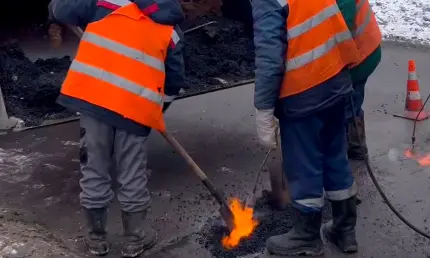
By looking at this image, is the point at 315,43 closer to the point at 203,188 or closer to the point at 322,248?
the point at 322,248

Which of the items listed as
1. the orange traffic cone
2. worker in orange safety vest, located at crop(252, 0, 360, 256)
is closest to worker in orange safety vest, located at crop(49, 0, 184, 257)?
worker in orange safety vest, located at crop(252, 0, 360, 256)

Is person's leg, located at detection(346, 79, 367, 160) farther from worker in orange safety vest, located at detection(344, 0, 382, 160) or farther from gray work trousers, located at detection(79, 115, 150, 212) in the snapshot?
gray work trousers, located at detection(79, 115, 150, 212)

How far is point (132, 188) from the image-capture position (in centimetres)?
394

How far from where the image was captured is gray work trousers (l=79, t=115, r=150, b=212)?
12.9 feet

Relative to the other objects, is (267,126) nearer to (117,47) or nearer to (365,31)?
(117,47)

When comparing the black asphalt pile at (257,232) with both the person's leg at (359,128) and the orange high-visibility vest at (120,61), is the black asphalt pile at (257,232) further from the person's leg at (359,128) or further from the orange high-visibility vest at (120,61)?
the orange high-visibility vest at (120,61)

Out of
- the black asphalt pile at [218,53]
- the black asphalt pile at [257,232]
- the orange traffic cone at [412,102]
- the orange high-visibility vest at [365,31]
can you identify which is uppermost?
the orange high-visibility vest at [365,31]

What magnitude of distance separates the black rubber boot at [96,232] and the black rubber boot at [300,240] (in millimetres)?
976

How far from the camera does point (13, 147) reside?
5.48 metres

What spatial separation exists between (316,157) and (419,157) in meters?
1.80

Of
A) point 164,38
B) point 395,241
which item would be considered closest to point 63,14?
point 164,38

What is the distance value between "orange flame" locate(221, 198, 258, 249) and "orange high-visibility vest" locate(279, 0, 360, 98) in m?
0.96

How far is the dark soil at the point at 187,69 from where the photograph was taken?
18.0 ft

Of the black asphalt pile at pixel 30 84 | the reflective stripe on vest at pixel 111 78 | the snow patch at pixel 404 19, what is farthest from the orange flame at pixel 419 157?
the snow patch at pixel 404 19
